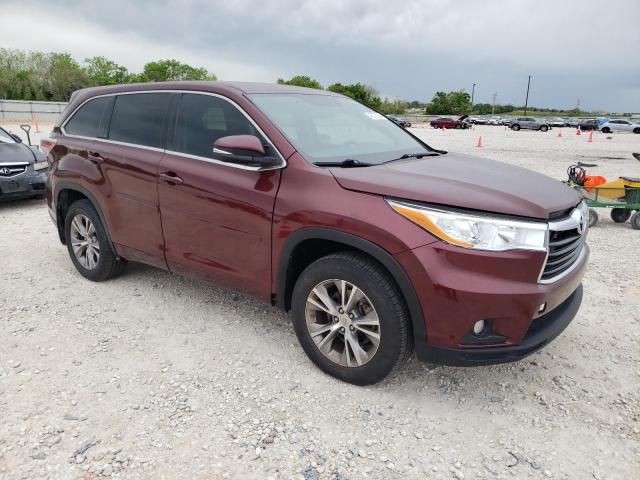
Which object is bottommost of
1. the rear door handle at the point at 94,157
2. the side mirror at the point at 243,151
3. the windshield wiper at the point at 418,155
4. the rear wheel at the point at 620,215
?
the rear wheel at the point at 620,215

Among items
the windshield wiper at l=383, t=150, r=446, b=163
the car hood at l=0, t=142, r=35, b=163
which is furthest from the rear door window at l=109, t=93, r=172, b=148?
the car hood at l=0, t=142, r=35, b=163

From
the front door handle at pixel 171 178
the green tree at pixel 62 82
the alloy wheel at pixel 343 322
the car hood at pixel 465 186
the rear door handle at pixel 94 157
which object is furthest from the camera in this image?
the green tree at pixel 62 82

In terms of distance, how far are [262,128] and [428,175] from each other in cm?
113

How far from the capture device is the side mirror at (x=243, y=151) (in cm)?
302

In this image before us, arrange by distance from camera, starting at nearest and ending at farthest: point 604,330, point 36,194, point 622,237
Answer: point 604,330
point 622,237
point 36,194

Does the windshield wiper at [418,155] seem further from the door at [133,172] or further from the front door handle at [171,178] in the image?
the door at [133,172]

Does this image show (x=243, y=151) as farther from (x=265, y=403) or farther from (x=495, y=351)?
(x=495, y=351)

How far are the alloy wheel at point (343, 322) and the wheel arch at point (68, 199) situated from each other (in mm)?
2262

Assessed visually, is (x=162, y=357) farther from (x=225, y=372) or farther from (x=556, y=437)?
(x=556, y=437)

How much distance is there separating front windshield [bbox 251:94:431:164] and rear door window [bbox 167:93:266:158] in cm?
19

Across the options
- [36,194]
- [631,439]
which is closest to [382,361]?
[631,439]

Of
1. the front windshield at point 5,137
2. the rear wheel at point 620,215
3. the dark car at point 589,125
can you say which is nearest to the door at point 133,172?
the front windshield at point 5,137

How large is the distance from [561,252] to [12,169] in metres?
7.88

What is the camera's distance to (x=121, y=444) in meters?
2.56
